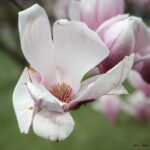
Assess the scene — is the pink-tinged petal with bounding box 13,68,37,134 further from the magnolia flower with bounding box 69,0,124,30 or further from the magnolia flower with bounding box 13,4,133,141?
the magnolia flower with bounding box 69,0,124,30

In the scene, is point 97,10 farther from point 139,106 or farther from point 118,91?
point 139,106

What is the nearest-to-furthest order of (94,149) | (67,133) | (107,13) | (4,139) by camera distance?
(67,133) → (107,13) → (94,149) → (4,139)

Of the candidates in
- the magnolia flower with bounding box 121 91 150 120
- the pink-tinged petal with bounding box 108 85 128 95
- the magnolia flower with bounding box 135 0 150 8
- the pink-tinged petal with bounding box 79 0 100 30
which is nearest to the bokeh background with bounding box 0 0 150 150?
the magnolia flower with bounding box 135 0 150 8

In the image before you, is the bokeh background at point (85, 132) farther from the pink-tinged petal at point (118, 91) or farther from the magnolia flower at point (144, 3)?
the pink-tinged petal at point (118, 91)

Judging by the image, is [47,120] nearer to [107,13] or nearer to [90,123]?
[107,13]

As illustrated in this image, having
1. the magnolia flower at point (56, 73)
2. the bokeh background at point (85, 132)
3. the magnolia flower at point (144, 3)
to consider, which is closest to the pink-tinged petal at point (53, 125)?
the magnolia flower at point (56, 73)

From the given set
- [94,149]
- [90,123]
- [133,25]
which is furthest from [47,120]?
[90,123]
